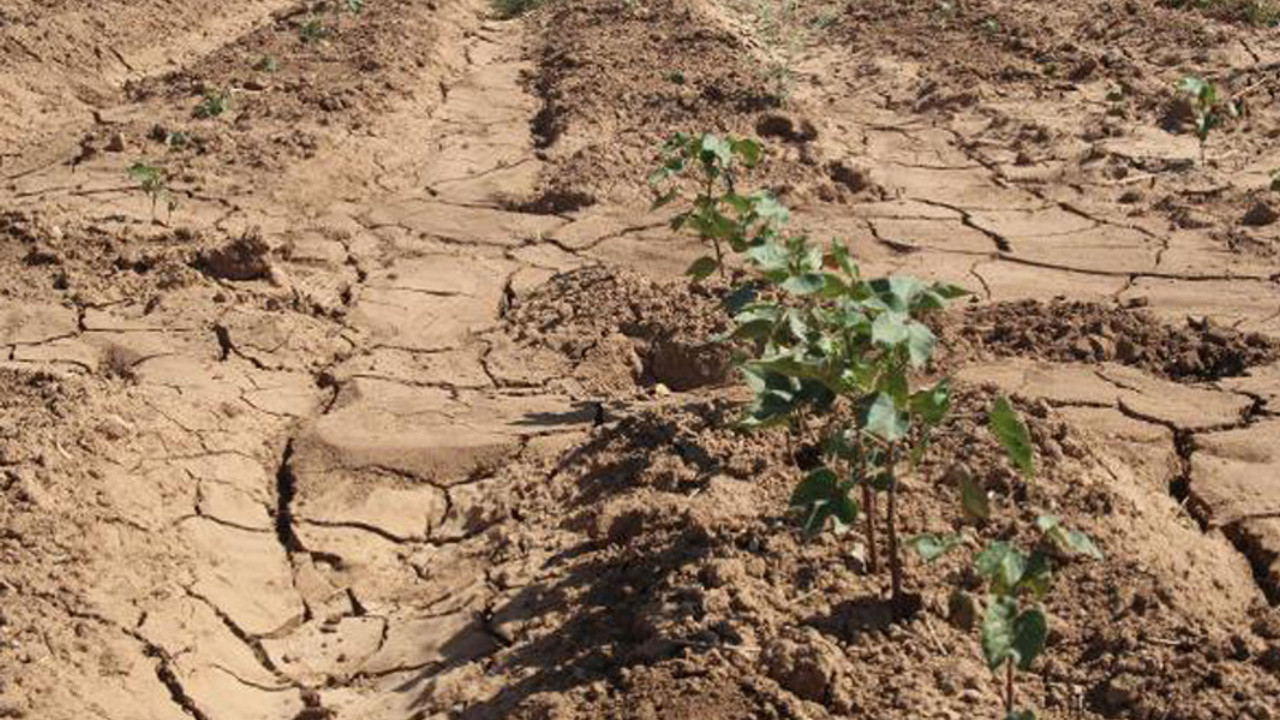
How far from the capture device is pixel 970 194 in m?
6.30

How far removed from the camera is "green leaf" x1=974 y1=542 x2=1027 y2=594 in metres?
2.73

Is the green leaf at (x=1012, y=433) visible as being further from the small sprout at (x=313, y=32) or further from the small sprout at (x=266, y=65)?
the small sprout at (x=313, y=32)

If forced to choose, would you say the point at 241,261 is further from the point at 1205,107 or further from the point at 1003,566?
the point at 1205,107

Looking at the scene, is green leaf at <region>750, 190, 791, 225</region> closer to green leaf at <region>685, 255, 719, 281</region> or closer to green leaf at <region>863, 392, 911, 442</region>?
green leaf at <region>685, 255, 719, 281</region>

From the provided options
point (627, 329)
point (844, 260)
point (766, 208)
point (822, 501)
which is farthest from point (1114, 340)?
point (822, 501)

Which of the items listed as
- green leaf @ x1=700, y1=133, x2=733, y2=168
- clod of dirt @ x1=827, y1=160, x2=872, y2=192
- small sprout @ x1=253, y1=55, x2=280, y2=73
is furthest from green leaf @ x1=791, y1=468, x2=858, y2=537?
small sprout @ x1=253, y1=55, x2=280, y2=73

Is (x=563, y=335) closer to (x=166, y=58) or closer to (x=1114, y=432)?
(x=1114, y=432)

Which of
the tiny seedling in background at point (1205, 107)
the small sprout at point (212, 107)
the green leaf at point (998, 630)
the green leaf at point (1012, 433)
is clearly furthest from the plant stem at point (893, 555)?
the small sprout at point (212, 107)

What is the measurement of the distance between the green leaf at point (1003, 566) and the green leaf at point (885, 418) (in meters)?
0.28

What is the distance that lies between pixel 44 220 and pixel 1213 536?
13.0 ft

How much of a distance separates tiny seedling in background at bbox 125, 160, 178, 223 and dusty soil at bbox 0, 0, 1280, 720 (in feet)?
0.20

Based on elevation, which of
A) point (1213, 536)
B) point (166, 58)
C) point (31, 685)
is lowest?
point (166, 58)

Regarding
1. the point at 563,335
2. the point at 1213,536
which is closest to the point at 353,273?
the point at 563,335

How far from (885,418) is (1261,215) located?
3.32 metres
